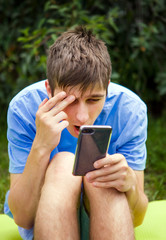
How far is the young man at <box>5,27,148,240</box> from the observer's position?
168 cm

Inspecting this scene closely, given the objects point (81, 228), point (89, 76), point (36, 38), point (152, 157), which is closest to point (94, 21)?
point (36, 38)

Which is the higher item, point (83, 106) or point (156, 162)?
point (83, 106)

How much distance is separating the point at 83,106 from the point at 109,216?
1.65 feet

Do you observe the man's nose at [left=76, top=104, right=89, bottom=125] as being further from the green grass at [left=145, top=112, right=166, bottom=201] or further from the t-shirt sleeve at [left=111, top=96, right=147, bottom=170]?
the green grass at [left=145, top=112, right=166, bottom=201]

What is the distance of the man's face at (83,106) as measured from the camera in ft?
5.69

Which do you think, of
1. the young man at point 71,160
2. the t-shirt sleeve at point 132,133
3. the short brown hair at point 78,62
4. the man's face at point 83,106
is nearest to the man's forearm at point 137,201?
the young man at point 71,160

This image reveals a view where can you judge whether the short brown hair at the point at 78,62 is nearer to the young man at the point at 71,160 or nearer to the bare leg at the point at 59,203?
the young man at the point at 71,160

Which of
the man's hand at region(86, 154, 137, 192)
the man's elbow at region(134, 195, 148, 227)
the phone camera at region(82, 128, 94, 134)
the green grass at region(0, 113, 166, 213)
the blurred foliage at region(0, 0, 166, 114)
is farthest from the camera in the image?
the blurred foliage at region(0, 0, 166, 114)

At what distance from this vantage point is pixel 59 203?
1710mm

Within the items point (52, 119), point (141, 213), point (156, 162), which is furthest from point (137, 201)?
point (156, 162)

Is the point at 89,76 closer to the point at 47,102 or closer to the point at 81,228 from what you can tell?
the point at 47,102

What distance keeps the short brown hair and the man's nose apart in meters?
0.08

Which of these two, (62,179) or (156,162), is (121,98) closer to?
(62,179)

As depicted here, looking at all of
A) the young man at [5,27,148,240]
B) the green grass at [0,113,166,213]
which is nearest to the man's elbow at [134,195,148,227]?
the young man at [5,27,148,240]
